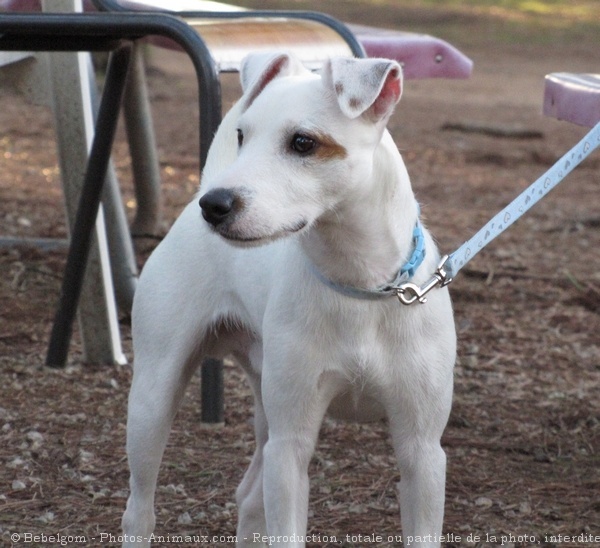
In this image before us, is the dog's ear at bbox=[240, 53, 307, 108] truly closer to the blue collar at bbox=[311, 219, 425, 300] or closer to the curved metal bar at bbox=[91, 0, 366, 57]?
the blue collar at bbox=[311, 219, 425, 300]

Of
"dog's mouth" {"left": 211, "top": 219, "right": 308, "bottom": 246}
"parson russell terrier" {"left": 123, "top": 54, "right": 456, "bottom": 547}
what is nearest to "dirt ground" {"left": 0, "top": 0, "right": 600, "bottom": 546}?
"parson russell terrier" {"left": 123, "top": 54, "right": 456, "bottom": 547}

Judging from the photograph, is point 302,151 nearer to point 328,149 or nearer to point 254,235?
point 328,149

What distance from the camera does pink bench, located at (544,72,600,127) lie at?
11.1ft

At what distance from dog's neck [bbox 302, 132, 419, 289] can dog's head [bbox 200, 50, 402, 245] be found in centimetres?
6

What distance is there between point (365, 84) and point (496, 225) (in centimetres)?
64

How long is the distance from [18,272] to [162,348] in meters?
2.74

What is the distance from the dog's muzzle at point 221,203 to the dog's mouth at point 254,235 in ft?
0.08

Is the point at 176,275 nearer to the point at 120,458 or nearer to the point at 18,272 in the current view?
the point at 120,458

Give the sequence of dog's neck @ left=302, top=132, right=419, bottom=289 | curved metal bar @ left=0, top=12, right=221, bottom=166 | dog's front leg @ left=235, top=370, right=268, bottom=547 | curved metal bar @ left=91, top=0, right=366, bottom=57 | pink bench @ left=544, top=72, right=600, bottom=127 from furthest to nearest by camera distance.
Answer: curved metal bar @ left=91, top=0, right=366, bottom=57
pink bench @ left=544, top=72, right=600, bottom=127
curved metal bar @ left=0, top=12, right=221, bottom=166
dog's front leg @ left=235, top=370, right=268, bottom=547
dog's neck @ left=302, top=132, right=419, bottom=289

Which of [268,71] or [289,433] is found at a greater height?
[268,71]

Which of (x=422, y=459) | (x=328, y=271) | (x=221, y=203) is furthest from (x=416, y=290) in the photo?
(x=221, y=203)

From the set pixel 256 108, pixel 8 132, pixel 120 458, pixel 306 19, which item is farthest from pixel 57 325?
pixel 8 132

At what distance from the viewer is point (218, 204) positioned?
7.59 feet

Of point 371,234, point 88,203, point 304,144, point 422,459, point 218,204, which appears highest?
point 304,144
